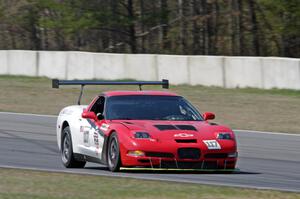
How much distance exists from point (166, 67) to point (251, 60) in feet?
11.4

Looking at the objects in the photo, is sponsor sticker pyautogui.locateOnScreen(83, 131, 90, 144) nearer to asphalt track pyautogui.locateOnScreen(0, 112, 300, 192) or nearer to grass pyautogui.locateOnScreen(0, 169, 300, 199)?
asphalt track pyautogui.locateOnScreen(0, 112, 300, 192)

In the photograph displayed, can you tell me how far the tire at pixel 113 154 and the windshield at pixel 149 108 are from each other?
22.3 inches

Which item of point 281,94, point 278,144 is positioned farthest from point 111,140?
point 281,94

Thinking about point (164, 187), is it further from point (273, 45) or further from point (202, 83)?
point (273, 45)

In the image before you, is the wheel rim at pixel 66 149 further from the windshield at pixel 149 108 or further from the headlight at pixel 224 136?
the headlight at pixel 224 136

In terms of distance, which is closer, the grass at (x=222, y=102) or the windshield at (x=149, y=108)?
the windshield at (x=149, y=108)

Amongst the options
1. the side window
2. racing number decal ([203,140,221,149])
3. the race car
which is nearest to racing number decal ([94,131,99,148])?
the race car

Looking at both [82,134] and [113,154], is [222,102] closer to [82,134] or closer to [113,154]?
[82,134]

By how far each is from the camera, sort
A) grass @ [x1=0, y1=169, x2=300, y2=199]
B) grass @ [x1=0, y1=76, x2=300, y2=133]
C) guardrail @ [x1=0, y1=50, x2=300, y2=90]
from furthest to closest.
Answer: guardrail @ [x1=0, y1=50, x2=300, y2=90], grass @ [x1=0, y1=76, x2=300, y2=133], grass @ [x1=0, y1=169, x2=300, y2=199]

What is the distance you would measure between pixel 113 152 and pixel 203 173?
3.89 ft

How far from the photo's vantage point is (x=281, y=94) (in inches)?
1054

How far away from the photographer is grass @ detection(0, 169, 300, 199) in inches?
360

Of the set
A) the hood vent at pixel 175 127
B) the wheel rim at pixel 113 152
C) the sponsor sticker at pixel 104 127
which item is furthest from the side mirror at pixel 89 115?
the hood vent at pixel 175 127

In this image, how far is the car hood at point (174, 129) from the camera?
36.5 feet
